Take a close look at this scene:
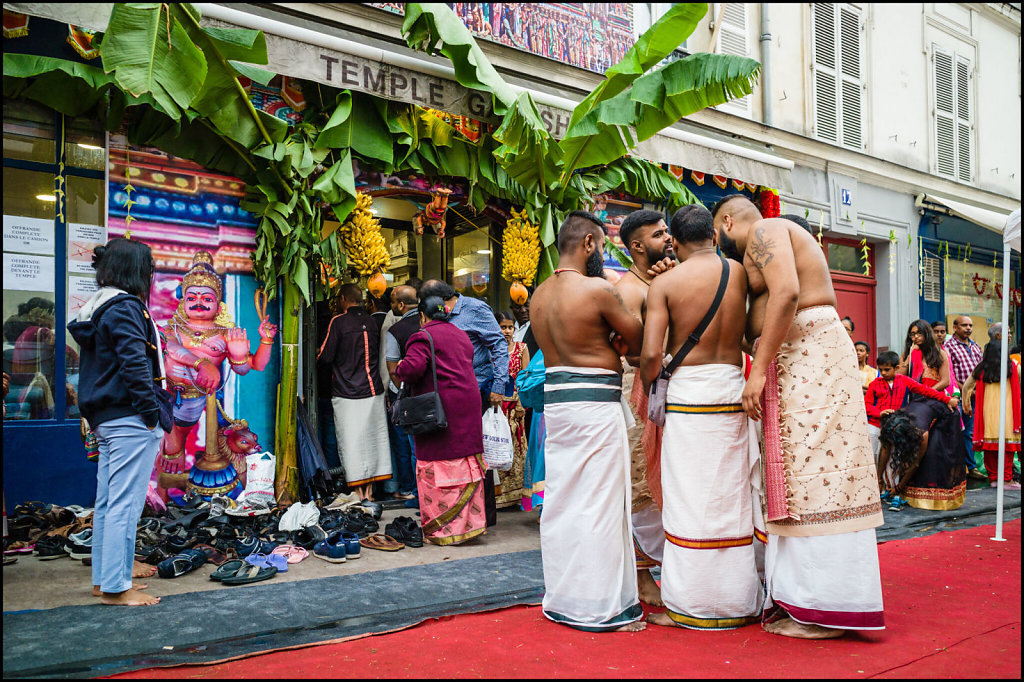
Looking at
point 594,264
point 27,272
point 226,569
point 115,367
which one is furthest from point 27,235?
point 594,264

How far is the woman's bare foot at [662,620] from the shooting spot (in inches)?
145

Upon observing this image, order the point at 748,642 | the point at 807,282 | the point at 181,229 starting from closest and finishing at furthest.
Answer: the point at 748,642 → the point at 807,282 → the point at 181,229

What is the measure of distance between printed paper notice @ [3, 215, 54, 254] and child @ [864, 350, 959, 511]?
7.44m

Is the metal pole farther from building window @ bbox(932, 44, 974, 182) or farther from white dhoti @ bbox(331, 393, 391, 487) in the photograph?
white dhoti @ bbox(331, 393, 391, 487)

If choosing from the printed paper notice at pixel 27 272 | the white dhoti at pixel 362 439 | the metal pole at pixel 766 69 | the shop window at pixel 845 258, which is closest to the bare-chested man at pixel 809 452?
the white dhoti at pixel 362 439

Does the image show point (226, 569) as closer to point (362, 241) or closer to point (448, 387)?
point (448, 387)

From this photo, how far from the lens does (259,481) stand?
242 inches

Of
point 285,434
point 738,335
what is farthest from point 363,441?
point 738,335

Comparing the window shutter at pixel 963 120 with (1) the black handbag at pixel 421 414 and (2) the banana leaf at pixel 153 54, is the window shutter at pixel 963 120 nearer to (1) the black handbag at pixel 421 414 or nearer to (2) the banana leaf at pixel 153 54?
(1) the black handbag at pixel 421 414

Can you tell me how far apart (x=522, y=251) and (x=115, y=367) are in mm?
4610

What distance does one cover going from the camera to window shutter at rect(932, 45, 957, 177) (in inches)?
535

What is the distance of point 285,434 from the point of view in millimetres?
6543

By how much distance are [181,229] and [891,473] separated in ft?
22.9

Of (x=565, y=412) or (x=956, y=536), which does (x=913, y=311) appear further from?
(x=565, y=412)
